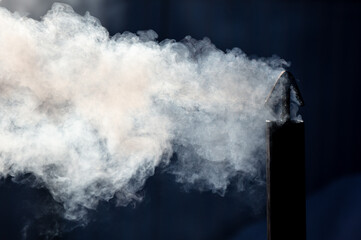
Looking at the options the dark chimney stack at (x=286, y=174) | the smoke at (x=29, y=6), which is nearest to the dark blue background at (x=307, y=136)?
the smoke at (x=29, y=6)

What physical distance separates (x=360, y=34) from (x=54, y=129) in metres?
2.30

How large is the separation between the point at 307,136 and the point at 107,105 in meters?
1.56

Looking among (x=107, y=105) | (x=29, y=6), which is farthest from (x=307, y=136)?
(x=29, y=6)

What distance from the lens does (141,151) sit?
7.25ft

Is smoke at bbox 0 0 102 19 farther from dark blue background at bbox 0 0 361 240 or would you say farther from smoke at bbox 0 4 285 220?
dark blue background at bbox 0 0 361 240

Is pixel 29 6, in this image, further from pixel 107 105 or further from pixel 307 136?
pixel 307 136

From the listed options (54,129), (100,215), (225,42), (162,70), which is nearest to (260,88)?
(162,70)

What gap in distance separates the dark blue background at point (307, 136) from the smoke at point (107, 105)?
A: 0.25 meters

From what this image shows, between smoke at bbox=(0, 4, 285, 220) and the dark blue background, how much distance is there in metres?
0.25

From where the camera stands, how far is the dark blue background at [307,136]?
101 inches

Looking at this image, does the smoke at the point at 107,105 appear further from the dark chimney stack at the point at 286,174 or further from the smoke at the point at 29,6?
the dark chimney stack at the point at 286,174

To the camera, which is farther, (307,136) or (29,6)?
(307,136)

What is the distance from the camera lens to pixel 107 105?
2.04m

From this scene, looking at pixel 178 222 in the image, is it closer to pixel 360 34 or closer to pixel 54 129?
pixel 54 129
